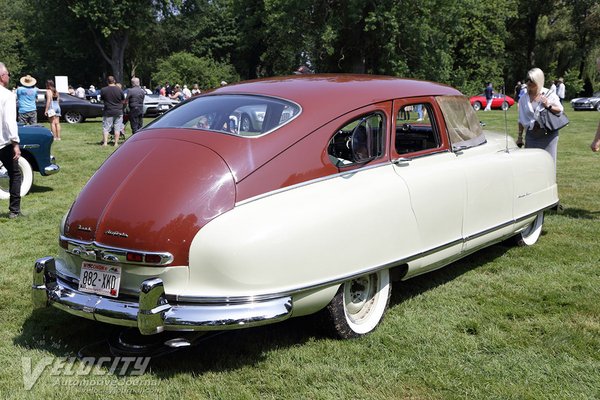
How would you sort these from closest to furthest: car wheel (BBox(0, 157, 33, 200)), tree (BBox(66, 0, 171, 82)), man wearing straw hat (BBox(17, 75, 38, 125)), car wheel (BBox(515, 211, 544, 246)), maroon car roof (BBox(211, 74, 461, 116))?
1. maroon car roof (BBox(211, 74, 461, 116))
2. car wheel (BBox(515, 211, 544, 246))
3. car wheel (BBox(0, 157, 33, 200))
4. man wearing straw hat (BBox(17, 75, 38, 125))
5. tree (BBox(66, 0, 171, 82))

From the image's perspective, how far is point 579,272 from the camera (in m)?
5.02

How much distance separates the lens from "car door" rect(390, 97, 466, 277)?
3941 mm

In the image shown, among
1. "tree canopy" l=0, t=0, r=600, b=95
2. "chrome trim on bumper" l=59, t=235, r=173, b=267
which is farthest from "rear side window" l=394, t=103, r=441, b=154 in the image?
"tree canopy" l=0, t=0, r=600, b=95

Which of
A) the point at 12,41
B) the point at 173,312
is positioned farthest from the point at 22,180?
the point at 12,41

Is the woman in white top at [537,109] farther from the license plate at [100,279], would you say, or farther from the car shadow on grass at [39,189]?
the car shadow on grass at [39,189]

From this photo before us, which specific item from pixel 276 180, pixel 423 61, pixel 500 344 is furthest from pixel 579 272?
pixel 423 61

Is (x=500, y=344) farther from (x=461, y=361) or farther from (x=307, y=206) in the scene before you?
(x=307, y=206)

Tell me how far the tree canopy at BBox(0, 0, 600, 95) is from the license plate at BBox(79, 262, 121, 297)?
97.6 ft

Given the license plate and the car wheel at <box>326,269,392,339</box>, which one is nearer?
the license plate

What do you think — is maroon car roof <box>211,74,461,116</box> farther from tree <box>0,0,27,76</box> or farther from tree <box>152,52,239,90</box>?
tree <box>0,0,27,76</box>

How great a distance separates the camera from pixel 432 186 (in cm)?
405

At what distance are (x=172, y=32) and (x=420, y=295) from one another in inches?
2135

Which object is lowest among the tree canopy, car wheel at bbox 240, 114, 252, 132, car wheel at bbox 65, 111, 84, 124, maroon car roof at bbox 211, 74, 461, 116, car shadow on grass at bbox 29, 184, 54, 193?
car shadow on grass at bbox 29, 184, 54, 193

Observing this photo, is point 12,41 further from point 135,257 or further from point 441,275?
point 135,257
